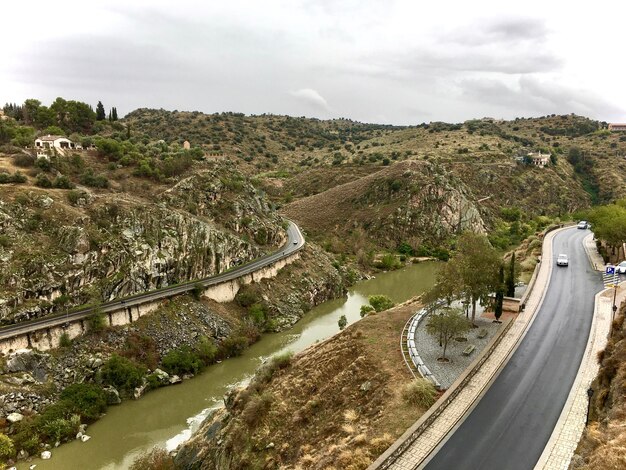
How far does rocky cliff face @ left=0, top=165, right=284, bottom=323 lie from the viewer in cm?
3647

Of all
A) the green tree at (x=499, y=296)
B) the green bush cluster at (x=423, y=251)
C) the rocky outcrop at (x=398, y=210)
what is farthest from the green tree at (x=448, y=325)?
the green bush cluster at (x=423, y=251)

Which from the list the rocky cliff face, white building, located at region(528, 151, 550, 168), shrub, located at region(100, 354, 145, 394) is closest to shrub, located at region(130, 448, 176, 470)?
shrub, located at region(100, 354, 145, 394)

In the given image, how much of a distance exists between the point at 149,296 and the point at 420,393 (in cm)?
2932

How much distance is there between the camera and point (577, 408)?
19328 millimetres

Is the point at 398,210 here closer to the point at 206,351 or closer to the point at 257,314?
the point at 257,314

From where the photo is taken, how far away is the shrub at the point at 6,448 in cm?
2562

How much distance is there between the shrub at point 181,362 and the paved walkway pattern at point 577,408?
28.0 metres

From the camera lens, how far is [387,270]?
71.9 m

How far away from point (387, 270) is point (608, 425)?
58.0m

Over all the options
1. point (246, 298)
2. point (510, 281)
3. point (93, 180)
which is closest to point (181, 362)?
point (246, 298)

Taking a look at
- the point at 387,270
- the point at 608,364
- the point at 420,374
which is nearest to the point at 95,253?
the point at 420,374

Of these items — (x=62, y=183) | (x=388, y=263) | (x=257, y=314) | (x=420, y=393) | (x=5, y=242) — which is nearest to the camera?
(x=420, y=393)

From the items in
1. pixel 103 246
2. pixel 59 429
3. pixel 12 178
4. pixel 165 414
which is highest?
pixel 12 178

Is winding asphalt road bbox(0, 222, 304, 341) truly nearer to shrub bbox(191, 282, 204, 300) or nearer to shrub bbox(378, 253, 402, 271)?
shrub bbox(191, 282, 204, 300)
